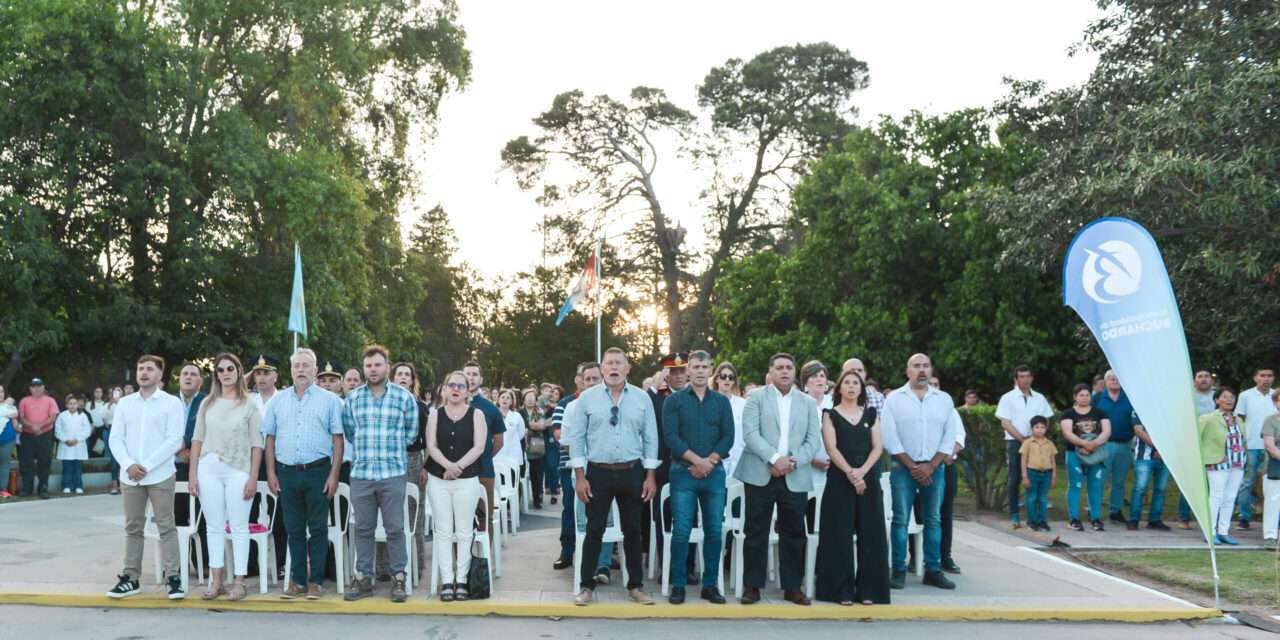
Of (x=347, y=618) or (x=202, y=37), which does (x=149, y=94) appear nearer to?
(x=202, y=37)

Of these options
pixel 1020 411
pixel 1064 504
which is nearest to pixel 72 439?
pixel 1020 411

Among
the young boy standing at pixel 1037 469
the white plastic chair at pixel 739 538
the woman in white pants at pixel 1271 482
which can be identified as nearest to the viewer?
the white plastic chair at pixel 739 538

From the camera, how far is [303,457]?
8.57m

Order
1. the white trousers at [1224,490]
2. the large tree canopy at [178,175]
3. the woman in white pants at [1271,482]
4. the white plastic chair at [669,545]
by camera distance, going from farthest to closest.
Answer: the large tree canopy at [178,175], the white trousers at [1224,490], the woman in white pants at [1271,482], the white plastic chair at [669,545]

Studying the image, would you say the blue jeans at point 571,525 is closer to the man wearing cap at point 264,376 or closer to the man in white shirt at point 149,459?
the man wearing cap at point 264,376

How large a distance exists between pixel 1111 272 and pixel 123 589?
8.20 m

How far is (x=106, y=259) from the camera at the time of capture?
2669cm

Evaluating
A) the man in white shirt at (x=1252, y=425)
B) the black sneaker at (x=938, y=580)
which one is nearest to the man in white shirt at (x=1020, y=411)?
the man in white shirt at (x=1252, y=425)

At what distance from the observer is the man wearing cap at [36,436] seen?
17.9 metres

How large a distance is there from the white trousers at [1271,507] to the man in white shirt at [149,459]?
434 inches

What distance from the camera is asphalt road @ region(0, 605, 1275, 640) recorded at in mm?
7555

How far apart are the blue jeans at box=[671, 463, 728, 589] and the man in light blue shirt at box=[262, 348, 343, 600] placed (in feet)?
8.68

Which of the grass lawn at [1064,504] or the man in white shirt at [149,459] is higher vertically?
the man in white shirt at [149,459]

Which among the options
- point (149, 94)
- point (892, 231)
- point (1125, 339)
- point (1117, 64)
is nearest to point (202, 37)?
point (149, 94)
